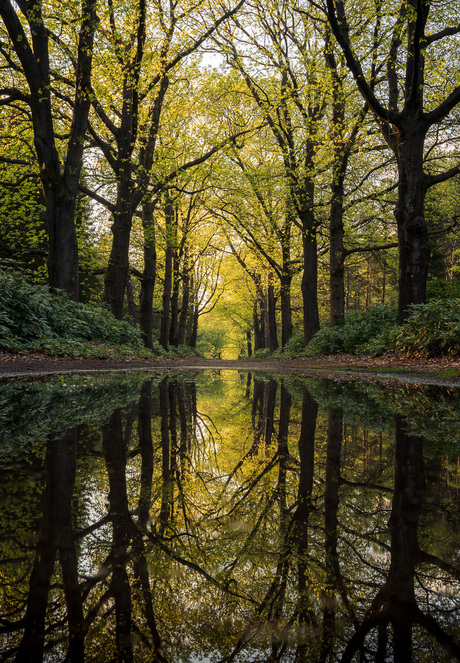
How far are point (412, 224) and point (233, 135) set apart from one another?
380 inches

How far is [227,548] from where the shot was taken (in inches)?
56.1

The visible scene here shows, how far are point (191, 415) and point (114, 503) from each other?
8.92ft

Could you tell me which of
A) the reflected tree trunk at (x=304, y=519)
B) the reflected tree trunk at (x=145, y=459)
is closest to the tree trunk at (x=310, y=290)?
the reflected tree trunk at (x=145, y=459)

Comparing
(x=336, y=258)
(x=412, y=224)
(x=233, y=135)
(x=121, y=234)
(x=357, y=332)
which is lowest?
(x=357, y=332)

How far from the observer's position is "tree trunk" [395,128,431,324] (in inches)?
451

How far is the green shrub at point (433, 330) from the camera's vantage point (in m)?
9.12

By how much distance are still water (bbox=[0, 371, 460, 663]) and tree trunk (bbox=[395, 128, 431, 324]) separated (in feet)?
30.7

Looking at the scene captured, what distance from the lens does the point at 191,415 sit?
447 centimetres

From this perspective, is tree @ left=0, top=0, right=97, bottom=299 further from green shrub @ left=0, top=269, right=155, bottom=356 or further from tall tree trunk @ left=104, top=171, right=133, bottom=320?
tall tree trunk @ left=104, top=171, right=133, bottom=320

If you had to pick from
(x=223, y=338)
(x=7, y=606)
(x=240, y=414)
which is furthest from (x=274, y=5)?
(x=223, y=338)

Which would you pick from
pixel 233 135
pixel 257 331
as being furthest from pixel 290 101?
pixel 257 331

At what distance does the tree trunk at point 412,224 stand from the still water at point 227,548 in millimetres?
9345

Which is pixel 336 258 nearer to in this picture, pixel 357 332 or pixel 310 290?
pixel 310 290

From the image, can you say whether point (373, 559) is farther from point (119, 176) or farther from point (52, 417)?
point (119, 176)
